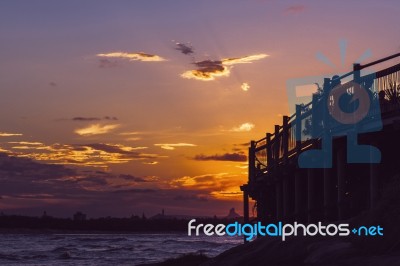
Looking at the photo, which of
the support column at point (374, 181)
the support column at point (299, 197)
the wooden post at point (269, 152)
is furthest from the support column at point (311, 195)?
the wooden post at point (269, 152)

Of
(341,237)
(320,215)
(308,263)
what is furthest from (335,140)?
(308,263)

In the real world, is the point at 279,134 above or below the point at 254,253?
above

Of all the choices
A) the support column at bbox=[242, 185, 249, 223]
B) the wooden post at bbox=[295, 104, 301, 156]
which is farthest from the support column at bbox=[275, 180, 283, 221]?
the wooden post at bbox=[295, 104, 301, 156]

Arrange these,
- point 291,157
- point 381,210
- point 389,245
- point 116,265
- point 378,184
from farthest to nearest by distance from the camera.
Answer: point 116,265
point 291,157
point 378,184
point 381,210
point 389,245

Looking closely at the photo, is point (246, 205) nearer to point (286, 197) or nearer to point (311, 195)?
point (286, 197)

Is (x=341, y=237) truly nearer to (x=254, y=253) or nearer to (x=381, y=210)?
(x=381, y=210)

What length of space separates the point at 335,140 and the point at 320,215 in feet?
8.68

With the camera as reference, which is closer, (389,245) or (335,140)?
(389,245)

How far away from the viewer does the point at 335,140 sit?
1955cm

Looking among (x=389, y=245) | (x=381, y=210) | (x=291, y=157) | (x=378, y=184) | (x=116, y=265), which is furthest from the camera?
(x=116, y=265)

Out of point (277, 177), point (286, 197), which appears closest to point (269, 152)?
point (277, 177)

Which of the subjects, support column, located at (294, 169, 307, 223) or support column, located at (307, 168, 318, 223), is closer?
support column, located at (307, 168, 318, 223)

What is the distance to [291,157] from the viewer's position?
23.4 metres

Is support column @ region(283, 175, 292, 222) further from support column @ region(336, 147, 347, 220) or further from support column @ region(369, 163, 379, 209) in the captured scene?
support column @ region(369, 163, 379, 209)
